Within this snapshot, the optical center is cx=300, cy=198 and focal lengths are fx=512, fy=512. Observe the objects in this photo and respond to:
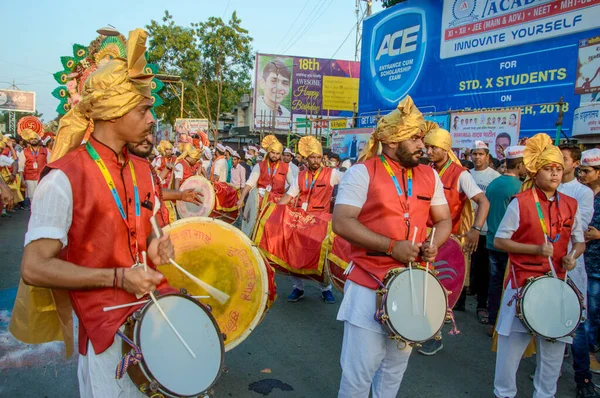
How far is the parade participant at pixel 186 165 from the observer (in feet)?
35.3

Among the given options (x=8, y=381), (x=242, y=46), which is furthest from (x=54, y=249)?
(x=242, y=46)

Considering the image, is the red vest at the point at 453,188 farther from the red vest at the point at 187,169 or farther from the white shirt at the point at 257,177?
the red vest at the point at 187,169

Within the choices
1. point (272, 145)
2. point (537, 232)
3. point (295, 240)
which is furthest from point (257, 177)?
point (537, 232)

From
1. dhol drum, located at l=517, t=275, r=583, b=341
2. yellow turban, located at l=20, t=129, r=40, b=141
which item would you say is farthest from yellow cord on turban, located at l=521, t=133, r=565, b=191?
yellow turban, located at l=20, t=129, r=40, b=141

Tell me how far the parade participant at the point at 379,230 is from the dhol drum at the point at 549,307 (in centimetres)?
95

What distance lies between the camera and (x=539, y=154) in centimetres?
416

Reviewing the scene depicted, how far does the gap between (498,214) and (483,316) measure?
1444mm

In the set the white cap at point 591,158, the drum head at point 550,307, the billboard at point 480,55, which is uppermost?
the billboard at point 480,55

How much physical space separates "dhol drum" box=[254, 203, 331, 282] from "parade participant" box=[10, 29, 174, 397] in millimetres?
4226

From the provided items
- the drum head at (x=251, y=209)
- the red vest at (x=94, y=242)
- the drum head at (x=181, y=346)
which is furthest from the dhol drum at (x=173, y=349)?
the drum head at (x=251, y=209)

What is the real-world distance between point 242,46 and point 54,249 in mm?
31941

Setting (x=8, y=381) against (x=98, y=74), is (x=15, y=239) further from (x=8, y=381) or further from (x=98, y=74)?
(x=98, y=74)

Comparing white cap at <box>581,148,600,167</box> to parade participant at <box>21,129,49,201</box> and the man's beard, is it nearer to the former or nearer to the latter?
the man's beard

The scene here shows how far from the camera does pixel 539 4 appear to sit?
13797 millimetres
